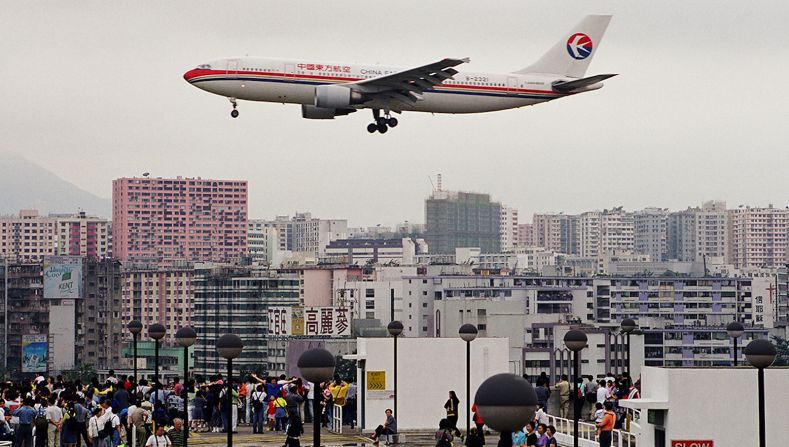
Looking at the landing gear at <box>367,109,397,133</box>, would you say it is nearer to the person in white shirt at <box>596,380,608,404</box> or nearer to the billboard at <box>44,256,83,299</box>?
the person in white shirt at <box>596,380,608,404</box>

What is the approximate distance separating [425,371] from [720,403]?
1385 cm

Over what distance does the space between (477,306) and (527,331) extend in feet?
24.5

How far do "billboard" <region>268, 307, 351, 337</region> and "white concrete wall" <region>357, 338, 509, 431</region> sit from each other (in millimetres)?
140979

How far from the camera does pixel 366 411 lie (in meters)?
40.1

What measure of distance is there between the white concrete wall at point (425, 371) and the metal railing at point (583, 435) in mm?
4773

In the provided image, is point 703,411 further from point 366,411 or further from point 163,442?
point 366,411

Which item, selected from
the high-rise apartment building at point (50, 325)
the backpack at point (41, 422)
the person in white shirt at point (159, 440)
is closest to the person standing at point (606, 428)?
the person in white shirt at point (159, 440)

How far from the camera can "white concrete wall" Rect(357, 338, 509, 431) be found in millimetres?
40281

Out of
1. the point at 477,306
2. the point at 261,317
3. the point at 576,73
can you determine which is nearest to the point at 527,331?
the point at 477,306

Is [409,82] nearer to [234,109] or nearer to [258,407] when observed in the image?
[234,109]

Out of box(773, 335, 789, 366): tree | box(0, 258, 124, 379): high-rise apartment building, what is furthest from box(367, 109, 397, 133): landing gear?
box(0, 258, 124, 379): high-rise apartment building

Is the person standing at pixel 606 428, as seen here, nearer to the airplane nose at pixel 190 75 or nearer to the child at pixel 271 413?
the child at pixel 271 413

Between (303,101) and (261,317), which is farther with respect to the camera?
(261,317)

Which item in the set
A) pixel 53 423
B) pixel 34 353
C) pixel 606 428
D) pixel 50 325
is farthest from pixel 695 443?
pixel 50 325
